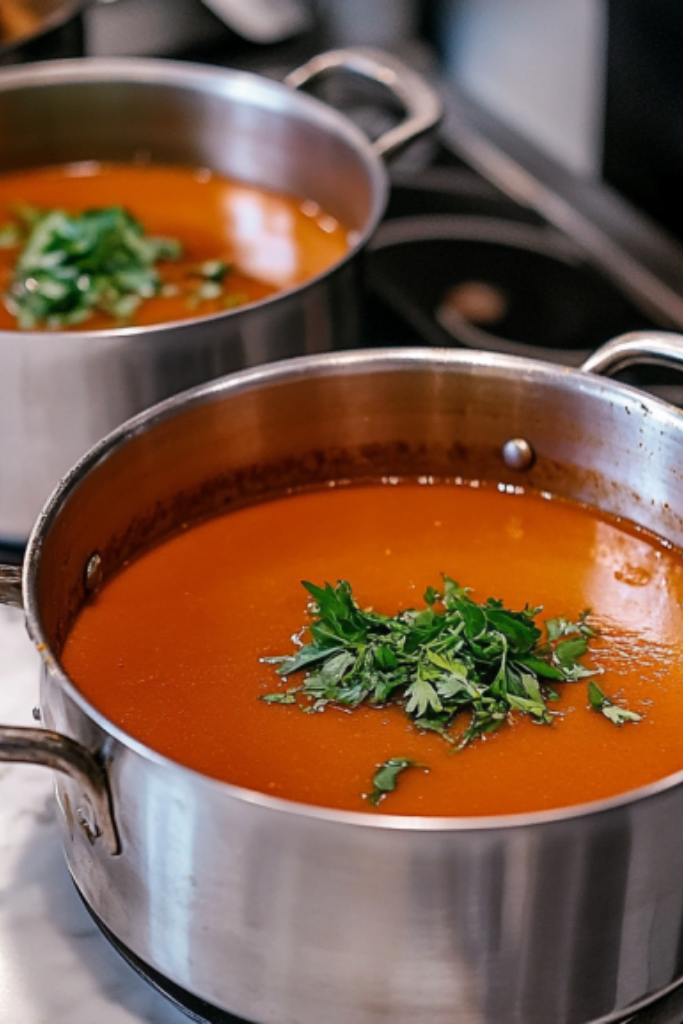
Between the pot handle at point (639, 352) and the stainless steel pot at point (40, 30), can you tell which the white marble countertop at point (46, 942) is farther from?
the stainless steel pot at point (40, 30)

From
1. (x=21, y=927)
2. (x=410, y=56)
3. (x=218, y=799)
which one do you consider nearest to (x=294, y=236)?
(x=410, y=56)

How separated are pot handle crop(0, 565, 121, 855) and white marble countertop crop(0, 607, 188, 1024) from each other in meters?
0.16

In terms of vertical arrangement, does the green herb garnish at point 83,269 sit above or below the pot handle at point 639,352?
below

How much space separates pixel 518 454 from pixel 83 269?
61cm

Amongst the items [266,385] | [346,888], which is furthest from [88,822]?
[266,385]

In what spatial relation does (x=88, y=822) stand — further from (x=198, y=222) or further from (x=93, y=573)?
(x=198, y=222)

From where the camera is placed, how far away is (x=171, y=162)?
1.88m

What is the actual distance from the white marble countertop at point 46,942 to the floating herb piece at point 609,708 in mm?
353

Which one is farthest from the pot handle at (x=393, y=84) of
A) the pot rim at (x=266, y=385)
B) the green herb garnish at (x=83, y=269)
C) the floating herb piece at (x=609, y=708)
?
the floating herb piece at (x=609, y=708)

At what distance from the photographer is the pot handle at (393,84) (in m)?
1.49

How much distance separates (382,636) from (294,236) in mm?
900

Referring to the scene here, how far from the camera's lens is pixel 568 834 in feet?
2.20

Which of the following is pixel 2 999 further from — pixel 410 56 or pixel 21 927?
pixel 410 56

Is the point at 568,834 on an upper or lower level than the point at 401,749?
upper
